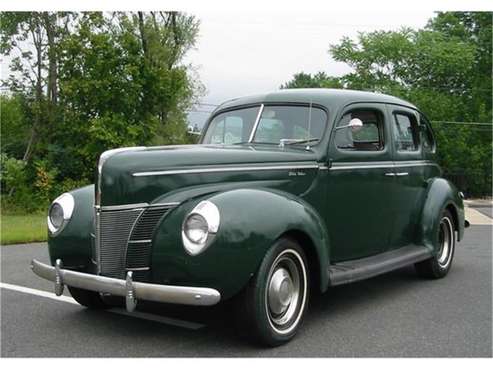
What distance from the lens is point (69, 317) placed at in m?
4.63

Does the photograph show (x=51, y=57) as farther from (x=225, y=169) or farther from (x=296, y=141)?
(x=225, y=169)

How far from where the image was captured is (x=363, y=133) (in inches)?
218

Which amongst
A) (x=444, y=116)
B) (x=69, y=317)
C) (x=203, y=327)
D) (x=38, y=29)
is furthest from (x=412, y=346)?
(x=444, y=116)

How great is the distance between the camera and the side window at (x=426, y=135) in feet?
21.6

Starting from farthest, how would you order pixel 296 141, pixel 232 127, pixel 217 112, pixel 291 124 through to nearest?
pixel 217 112, pixel 232 127, pixel 291 124, pixel 296 141

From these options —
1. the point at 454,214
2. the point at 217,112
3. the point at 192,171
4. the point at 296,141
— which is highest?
the point at 217,112

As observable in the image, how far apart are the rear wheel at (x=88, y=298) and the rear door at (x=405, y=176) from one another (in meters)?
2.94

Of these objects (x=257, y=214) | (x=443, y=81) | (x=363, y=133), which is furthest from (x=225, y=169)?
(x=443, y=81)

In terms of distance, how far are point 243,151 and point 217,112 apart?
4.89 ft

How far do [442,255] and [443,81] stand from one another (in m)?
28.2

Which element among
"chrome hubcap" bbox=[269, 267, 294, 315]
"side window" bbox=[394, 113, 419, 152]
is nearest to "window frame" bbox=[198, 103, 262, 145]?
"side window" bbox=[394, 113, 419, 152]

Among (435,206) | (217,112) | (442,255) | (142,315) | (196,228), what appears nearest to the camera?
(196,228)

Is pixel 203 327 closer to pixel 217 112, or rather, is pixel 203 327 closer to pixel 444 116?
pixel 217 112

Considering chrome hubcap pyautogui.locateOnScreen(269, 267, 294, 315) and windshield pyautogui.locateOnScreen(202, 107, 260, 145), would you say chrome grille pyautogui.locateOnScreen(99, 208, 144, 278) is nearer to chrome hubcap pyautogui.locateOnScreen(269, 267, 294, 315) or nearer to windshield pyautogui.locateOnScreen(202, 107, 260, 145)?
chrome hubcap pyautogui.locateOnScreen(269, 267, 294, 315)
